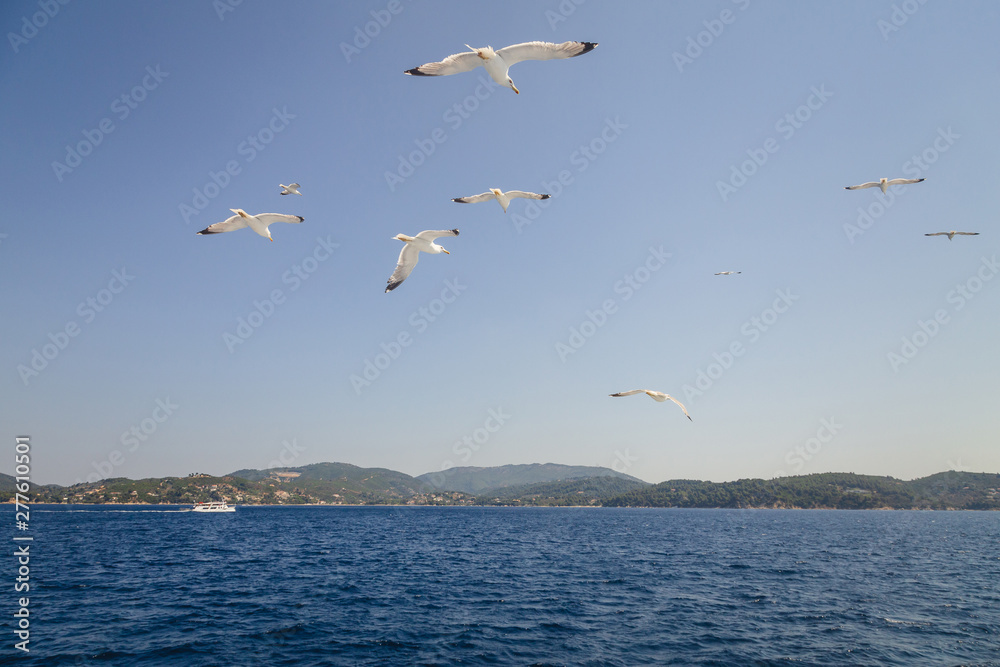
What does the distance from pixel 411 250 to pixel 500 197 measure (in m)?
3.89

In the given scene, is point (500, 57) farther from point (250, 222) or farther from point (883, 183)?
point (883, 183)

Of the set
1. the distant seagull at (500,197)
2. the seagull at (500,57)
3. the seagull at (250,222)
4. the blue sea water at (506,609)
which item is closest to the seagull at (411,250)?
the distant seagull at (500,197)

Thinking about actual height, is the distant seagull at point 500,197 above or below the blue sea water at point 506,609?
above

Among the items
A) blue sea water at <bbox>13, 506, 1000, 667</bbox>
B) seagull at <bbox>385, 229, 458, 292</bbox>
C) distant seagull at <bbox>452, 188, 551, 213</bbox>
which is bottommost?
blue sea water at <bbox>13, 506, 1000, 667</bbox>

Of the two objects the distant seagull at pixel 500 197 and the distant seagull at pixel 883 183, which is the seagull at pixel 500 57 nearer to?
the distant seagull at pixel 500 197

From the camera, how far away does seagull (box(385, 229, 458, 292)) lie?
17484mm

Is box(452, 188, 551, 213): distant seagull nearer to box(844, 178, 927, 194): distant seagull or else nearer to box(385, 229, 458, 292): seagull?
box(385, 229, 458, 292): seagull

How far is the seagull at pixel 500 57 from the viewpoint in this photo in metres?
11.9

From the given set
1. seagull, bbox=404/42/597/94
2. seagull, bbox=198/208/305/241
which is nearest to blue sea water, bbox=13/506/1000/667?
seagull, bbox=198/208/305/241

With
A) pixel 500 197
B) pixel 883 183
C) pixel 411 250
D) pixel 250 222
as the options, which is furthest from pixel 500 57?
pixel 883 183

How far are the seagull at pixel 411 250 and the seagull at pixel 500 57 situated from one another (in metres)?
5.68

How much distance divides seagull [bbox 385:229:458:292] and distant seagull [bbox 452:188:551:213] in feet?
4.21

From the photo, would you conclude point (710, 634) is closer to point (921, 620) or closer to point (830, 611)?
point (830, 611)

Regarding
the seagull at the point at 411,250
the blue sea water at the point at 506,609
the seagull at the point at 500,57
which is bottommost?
the blue sea water at the point at 506,609
